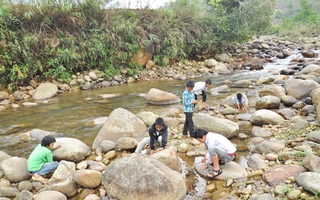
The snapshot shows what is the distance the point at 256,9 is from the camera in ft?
54.0

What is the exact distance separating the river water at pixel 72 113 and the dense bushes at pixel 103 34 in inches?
82.5

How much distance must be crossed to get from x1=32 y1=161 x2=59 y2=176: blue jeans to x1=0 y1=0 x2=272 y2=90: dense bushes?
8.24m

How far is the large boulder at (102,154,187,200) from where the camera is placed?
3.53 metres

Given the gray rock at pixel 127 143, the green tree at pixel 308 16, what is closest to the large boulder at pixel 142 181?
the gray rock at pixel 127 143

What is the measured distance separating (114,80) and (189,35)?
22.1 feet

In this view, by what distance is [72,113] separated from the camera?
8617 millimetres

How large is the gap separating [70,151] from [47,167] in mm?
583

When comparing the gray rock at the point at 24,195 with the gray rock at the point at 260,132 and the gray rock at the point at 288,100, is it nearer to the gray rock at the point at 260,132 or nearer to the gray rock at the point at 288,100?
the gray rock at the point at 260,132

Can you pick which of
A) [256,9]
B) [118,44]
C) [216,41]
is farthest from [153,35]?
[256,9]

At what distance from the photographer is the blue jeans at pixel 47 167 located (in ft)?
14.9

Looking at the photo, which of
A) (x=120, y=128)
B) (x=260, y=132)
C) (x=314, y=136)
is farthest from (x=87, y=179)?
(x=314, y=136)

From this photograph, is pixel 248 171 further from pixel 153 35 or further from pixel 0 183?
pixel 153 35

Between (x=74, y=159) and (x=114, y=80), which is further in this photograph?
(x=114, y=80)

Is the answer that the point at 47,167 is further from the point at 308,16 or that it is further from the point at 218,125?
the point at 308,16
